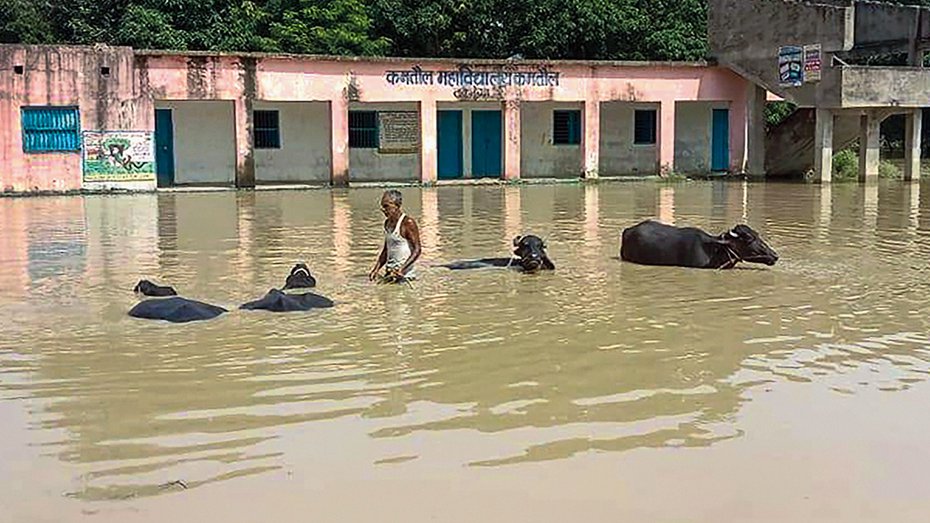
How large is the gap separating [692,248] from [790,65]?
2040cm

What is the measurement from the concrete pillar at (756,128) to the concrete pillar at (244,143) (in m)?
15.6

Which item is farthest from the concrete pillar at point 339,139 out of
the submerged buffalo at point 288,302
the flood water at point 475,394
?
the submerged buffalo at point 288,302

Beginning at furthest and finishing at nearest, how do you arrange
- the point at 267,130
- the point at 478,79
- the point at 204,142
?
1. the point at 267,130
2. the point at 204,142
3. the point at 478,79

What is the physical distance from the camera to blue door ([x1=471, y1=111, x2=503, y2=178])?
34094mm

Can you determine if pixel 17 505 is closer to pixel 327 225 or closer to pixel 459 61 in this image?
pixel 327 225

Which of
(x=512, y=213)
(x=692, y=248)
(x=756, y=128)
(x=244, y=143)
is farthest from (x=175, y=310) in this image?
(x=756, y=128)

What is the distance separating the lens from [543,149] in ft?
114

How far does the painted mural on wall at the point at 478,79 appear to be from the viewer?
30.4 meters

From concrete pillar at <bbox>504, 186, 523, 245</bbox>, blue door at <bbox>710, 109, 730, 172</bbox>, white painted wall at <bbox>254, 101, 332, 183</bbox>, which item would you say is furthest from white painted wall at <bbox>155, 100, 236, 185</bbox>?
blue door at <bbox>710, 109, 730, 172</bbox>

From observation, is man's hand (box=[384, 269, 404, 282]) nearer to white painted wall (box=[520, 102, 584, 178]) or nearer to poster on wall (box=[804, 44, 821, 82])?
poster on wall (box=[804, 44, 821, 82])

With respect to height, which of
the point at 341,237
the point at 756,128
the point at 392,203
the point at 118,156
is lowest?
the point at 341,237

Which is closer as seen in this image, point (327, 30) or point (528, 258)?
point (528, 258)

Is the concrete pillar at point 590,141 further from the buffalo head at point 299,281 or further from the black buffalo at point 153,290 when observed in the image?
the black buffalo at point 153,290

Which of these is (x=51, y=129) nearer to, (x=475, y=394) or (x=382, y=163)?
(x=382, y=163)
